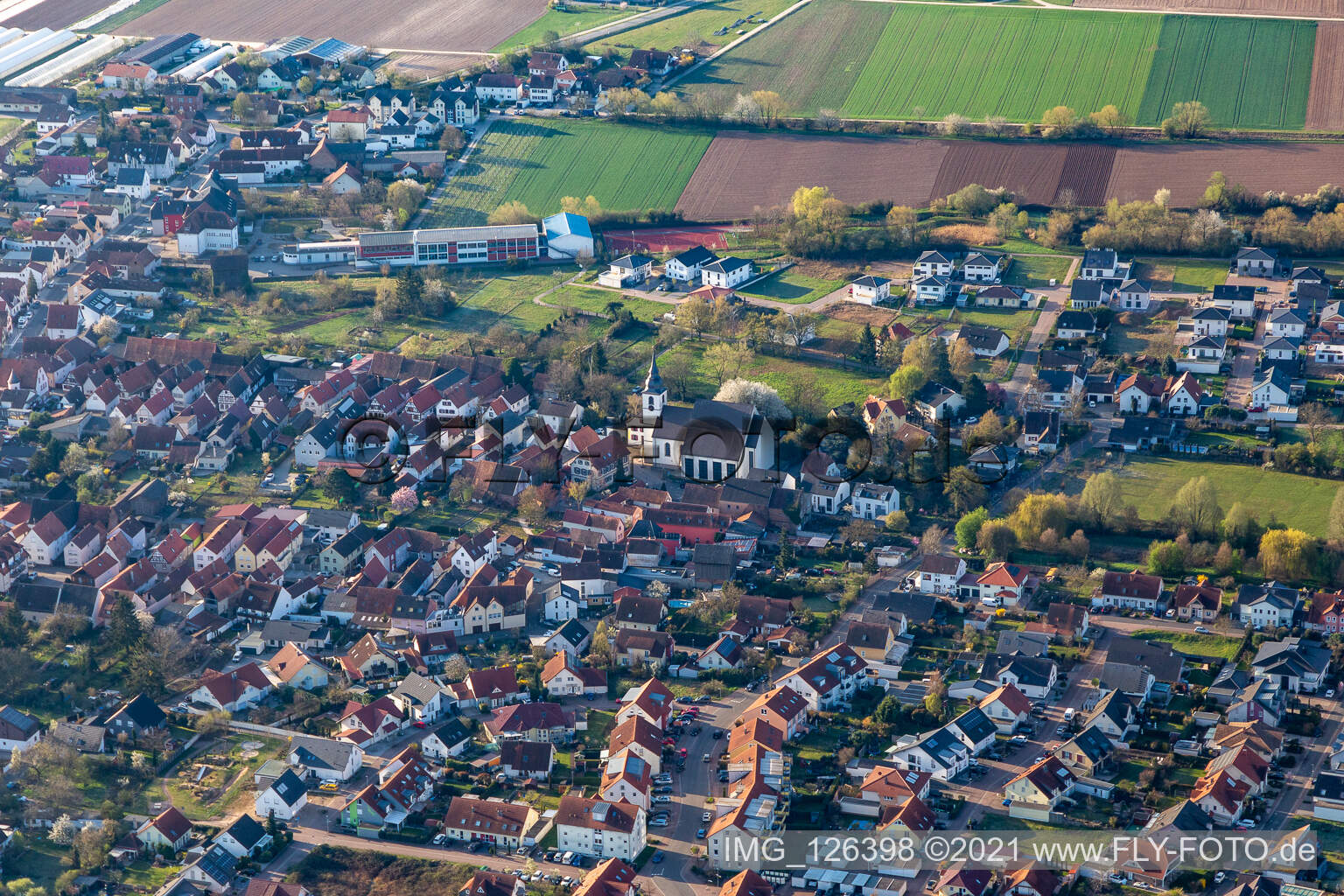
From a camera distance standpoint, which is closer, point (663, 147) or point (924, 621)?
point (924, 621)

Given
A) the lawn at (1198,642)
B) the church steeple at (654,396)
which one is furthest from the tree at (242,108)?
the lawn at (1198,642)

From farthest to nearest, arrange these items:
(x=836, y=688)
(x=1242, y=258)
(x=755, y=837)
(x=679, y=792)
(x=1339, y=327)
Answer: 1. (x=1242, y=258)
2. (x=1339, y=327)
3. (x=836, y=688)
4. (x=679, y=792)
5. (x=755, y=837)

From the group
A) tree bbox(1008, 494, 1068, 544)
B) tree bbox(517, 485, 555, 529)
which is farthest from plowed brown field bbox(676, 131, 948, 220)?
tree bbox(1008, 494, 1068, 544)

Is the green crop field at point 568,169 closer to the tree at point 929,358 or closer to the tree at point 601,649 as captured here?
the tree at point 929,358

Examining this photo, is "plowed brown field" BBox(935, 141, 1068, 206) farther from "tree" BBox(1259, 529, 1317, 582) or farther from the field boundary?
"tree" BBox(1259, 529, 1317, 582)

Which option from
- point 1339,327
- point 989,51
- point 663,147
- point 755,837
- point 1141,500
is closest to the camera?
point 755,837

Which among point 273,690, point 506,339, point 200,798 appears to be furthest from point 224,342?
point 200,798

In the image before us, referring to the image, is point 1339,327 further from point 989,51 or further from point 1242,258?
point 989,51
